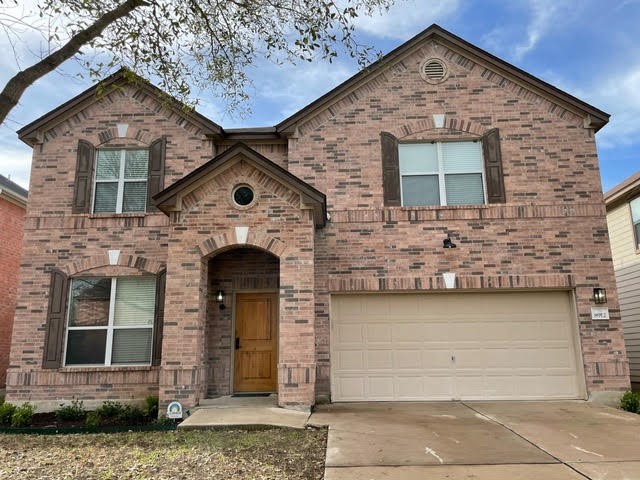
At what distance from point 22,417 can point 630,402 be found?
436 inches

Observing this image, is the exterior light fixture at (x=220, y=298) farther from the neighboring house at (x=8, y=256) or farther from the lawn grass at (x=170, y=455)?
the neighboring house at (x=8, y=256)

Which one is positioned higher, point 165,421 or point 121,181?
point 121,181

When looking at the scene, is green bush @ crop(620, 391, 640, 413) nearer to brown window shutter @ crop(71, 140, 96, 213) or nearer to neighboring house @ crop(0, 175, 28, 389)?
brown window shutter @ crop(71, 140, 96, 213)

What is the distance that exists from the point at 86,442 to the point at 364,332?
5368 millimetres

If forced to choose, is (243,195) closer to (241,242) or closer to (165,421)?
(241,242)

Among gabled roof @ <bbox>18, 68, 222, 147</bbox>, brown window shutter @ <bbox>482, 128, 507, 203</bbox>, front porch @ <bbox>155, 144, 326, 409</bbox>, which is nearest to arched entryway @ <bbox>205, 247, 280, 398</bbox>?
front porch @ <bbox>155, 144, 326, 409</bbox>

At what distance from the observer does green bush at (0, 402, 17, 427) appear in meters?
9.12

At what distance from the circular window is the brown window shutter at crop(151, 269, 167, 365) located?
240 cm

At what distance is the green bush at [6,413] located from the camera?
9.12 metres

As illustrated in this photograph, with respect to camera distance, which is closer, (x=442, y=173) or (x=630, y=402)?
(x=630, y=402)

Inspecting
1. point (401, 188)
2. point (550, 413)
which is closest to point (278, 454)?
point (550, 413)

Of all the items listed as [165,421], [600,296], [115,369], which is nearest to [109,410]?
[115,369]

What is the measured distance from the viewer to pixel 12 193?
14.0 metres

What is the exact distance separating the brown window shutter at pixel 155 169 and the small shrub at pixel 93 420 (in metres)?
4.19
